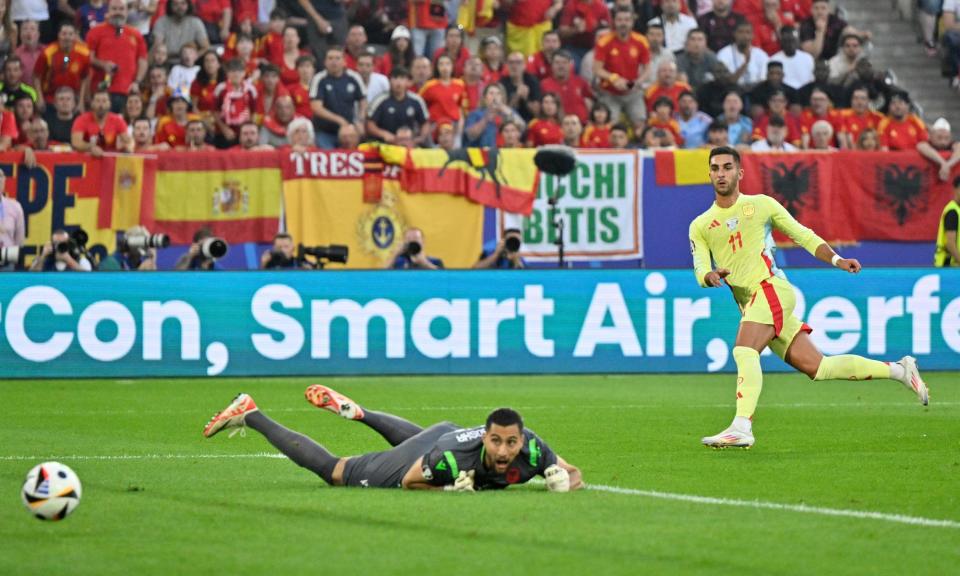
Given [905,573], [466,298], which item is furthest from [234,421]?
[466,298]

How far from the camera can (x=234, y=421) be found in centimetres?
1009

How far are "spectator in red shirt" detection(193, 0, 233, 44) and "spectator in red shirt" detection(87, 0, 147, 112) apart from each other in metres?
1.18

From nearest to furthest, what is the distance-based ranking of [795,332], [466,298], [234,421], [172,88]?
[234,421], [795,332], [466,298], [172,88]

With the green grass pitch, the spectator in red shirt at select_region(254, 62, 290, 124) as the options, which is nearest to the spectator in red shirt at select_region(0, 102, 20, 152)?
the spectator in red shirt at select_region(254, 62, 290, 124)

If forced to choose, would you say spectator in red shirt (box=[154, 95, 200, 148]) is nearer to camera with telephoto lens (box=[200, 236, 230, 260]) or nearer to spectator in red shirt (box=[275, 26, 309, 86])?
spectator in red shirt (box=[275, 26, 309, 86])

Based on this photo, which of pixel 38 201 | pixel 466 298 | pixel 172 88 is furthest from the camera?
pixel 172 88

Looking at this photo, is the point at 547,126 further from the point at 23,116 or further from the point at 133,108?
the point at 23,116

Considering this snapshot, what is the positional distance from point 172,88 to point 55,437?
34.9 feet

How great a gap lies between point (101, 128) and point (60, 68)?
165 centimetres

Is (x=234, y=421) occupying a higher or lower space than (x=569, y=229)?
lower

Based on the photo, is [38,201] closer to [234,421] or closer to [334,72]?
[334,72]

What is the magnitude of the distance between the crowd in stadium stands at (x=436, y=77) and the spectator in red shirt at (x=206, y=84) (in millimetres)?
28

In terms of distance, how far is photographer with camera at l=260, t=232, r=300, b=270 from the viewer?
20.2 meters

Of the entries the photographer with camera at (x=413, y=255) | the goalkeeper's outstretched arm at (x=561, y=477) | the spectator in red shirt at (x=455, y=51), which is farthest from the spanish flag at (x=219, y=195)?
the goalkeeper's outstretched arm at (x=561, y=477)
